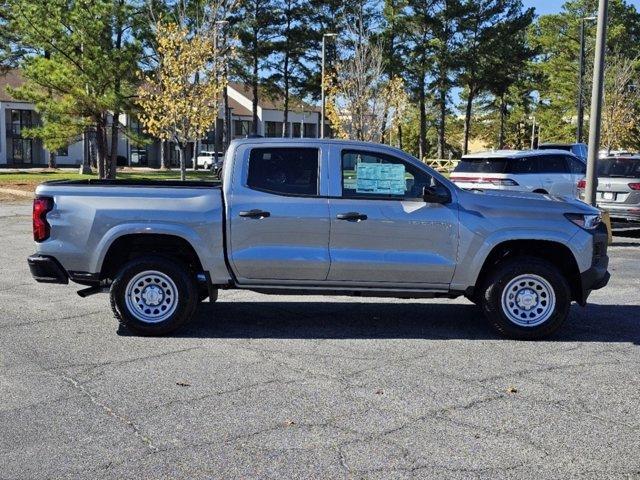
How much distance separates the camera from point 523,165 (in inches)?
666

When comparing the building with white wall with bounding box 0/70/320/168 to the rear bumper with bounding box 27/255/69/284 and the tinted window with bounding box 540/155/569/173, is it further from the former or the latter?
the rear bumper with bounding box 27/255/69/284

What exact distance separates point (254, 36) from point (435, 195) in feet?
157

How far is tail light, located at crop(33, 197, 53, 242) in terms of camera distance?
23.0 feet

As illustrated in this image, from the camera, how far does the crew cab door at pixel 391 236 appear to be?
7.07 metres

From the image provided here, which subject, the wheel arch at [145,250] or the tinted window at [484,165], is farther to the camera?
the tinted window at [484,165]

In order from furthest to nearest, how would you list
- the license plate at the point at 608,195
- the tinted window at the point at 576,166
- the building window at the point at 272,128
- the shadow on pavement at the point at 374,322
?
the building window at the point at 272,128, the tinted window at the point at 576,166, the license plate at the point at 608,195, the shadow on pavement at the point at 374,322

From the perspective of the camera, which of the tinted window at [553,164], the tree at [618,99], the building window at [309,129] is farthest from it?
the building window at [309,129]

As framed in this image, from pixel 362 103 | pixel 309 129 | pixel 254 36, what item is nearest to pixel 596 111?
pixel 362 103

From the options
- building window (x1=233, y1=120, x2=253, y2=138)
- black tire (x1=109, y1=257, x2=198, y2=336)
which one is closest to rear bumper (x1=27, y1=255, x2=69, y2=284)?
black tire (x1=109, y1=257, x2=198, y2=336)

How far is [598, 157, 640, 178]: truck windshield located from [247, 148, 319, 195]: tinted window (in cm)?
1101

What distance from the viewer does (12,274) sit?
34.9 ft

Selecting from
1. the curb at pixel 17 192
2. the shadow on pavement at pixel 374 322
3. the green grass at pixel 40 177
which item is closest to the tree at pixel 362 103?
the green grass at pixel 40 177

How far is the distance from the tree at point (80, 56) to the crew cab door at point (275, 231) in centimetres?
2281

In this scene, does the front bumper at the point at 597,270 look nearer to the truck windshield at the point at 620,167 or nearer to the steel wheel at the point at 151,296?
the steel wheel at the point at 151,296
